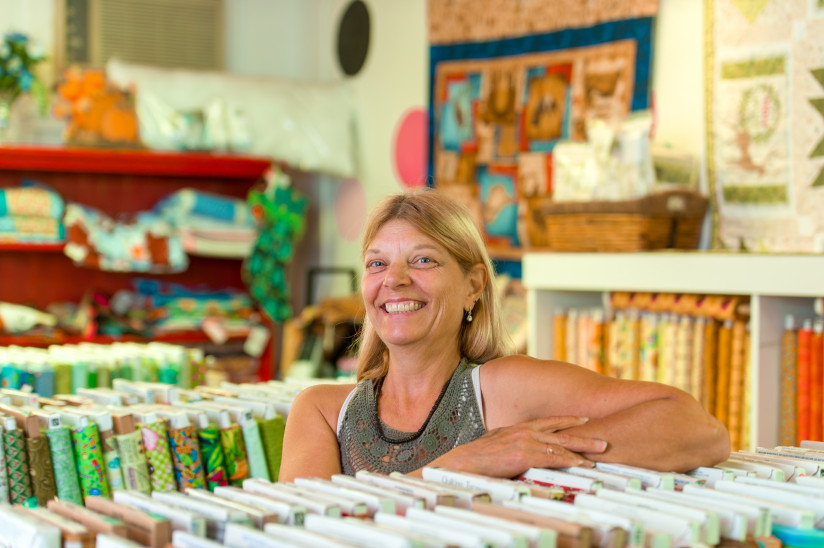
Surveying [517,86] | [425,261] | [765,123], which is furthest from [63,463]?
[517,86]

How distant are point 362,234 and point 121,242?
3.55m

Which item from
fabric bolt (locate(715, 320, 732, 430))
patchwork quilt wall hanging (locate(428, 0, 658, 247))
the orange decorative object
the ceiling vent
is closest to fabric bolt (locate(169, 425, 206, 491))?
fabric bolt (locate(715, 320, 732, 430))

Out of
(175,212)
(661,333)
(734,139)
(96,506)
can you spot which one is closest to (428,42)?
(175,212)

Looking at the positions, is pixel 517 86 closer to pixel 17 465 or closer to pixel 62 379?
pixel 62 379

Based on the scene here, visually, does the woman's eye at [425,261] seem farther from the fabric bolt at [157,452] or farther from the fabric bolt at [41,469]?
the fabric bolt at [41,469]

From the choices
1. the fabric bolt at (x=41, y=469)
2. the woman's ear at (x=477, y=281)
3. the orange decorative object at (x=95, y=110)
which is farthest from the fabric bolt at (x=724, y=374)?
the orange decorative object at (x=95, y=110)

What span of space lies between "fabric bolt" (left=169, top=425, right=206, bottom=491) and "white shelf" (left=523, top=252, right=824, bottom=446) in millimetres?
1884

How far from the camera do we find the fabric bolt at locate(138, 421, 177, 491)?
235 cm

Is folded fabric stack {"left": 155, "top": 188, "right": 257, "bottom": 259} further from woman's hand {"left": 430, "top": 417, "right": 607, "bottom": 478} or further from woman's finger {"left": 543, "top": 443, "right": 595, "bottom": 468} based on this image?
woman's finger {"left": 543, "top": 443, "right": 595, "bottom": 468}

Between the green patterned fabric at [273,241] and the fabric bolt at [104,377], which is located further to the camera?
the green patterned fabric at [273,241]

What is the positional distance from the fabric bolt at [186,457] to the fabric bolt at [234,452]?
66mm

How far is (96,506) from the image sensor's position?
4.94ft

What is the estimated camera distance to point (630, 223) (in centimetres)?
370

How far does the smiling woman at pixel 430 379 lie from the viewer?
6.75ft
